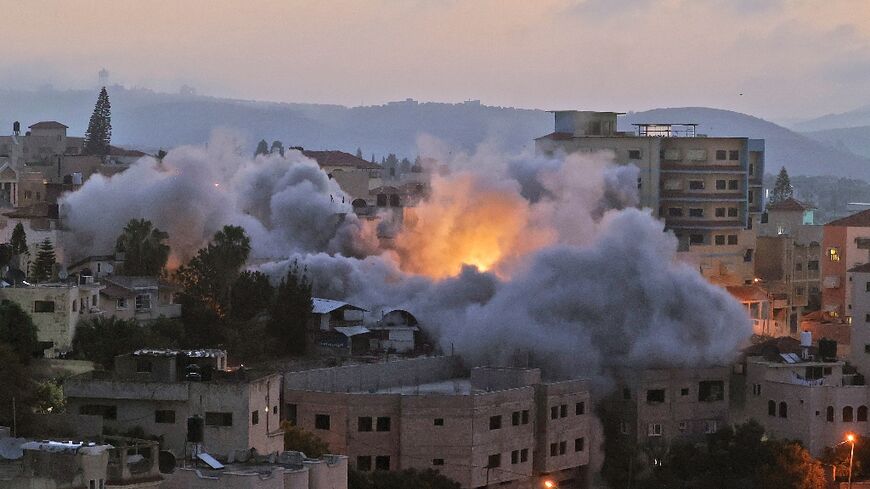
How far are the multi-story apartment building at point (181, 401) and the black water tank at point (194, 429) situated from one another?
6.6 inches

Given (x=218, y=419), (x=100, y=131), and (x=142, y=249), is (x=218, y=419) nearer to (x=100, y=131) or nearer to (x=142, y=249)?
(x=142, y=249)

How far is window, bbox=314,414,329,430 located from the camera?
53.8 metres

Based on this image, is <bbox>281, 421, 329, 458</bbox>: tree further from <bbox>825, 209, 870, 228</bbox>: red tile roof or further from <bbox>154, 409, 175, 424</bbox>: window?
<bbox>825, 209, 870, 228</bbox>: red tile roof

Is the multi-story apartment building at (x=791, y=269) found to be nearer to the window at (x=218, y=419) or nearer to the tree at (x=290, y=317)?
the tree at (x=290, y=317)

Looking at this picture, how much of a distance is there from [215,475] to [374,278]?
3291cm

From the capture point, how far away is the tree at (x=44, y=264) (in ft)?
212

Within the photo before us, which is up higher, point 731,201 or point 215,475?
point 731,201

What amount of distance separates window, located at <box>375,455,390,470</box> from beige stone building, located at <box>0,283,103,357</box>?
27.3 ft

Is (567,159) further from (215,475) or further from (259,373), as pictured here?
(215,475)

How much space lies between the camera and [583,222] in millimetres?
72062

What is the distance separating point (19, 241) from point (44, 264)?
3.27ft

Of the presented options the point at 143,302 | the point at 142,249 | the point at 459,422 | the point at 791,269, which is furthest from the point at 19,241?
the point at 791,269

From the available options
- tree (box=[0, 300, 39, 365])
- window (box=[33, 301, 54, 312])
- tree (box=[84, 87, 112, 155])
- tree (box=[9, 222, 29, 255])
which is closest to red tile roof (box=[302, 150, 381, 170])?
tree (box=[84, 87, 112, 155])

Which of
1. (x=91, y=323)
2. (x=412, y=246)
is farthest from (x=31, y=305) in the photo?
(x=412, y=246)
